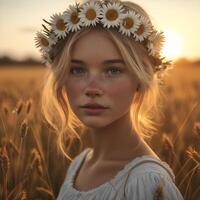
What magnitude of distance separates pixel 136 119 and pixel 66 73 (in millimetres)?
313

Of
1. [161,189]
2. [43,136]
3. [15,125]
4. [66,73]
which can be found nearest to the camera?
[161,189]

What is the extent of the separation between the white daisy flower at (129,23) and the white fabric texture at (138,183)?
17.1 inches

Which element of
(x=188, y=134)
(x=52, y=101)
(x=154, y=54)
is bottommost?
(x=188, y=134)

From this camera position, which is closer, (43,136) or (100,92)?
(100,92)

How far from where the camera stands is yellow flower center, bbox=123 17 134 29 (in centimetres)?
236

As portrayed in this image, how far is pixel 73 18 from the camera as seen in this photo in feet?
8.02

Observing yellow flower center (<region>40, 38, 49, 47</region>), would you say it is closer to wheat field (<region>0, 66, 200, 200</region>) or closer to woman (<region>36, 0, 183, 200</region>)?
woman (<region>36, 0, 183, 200</region>)

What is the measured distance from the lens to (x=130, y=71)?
2.32m

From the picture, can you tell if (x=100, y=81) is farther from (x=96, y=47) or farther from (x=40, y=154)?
(x=40, y=154)

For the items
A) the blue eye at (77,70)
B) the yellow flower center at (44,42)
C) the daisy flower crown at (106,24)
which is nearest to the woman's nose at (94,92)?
the blue eye at (77,70)

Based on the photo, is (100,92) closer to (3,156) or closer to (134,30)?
(134,30)

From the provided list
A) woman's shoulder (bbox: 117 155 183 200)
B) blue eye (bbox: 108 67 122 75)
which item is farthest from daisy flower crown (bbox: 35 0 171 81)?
woman's shoulder (bbox: 117 155 183 200)

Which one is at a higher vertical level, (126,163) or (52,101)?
(52,101)

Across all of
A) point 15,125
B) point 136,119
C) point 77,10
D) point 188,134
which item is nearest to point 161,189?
point 136,119
